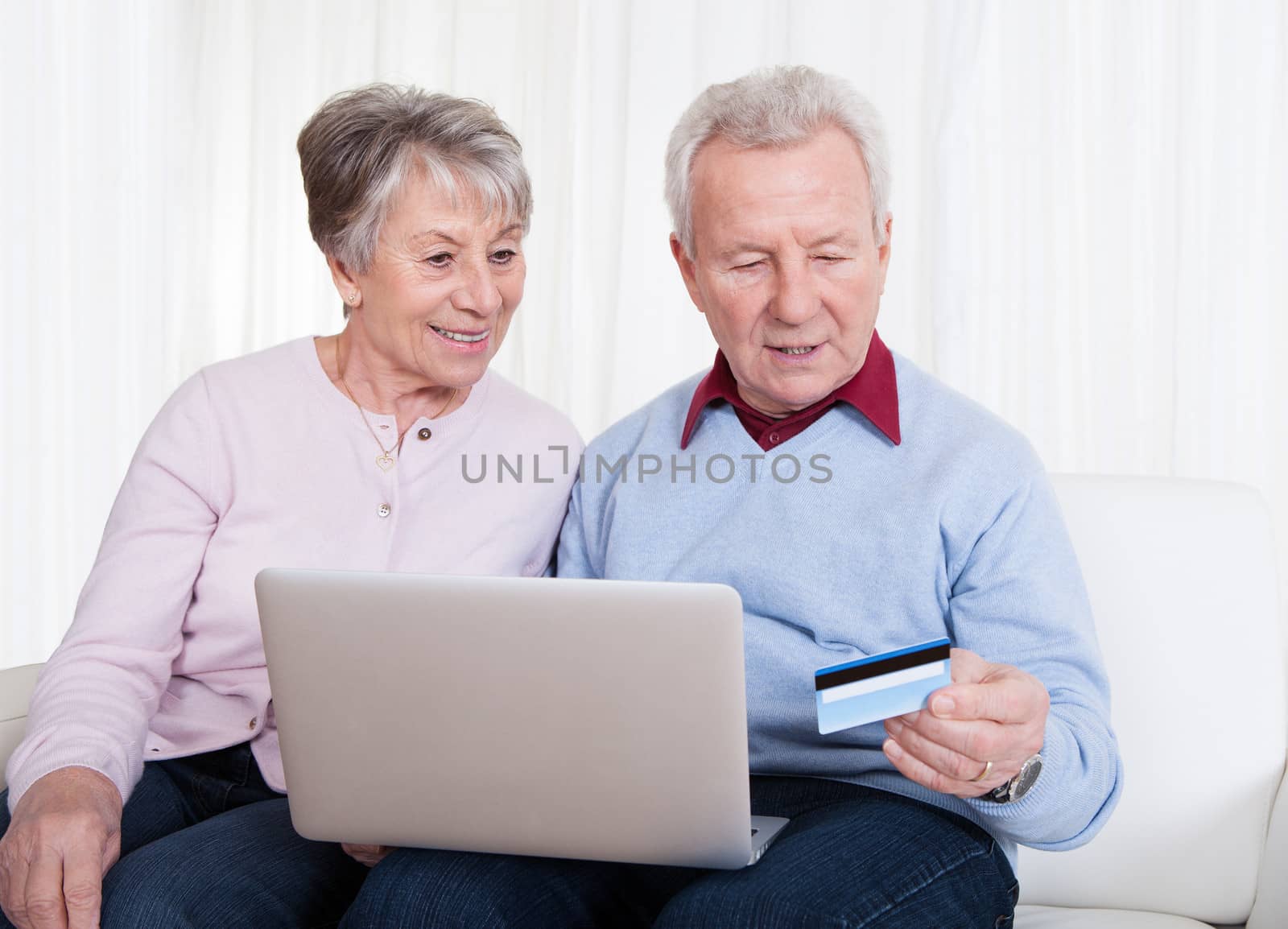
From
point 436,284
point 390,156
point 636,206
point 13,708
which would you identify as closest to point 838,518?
point 436,284

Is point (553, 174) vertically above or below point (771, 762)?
above

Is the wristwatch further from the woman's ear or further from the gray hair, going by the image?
the woman's ear

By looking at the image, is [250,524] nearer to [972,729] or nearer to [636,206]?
[972,729]

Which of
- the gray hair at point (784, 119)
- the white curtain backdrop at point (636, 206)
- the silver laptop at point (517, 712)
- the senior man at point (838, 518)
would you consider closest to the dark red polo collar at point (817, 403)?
the senior man at point (838, 518)

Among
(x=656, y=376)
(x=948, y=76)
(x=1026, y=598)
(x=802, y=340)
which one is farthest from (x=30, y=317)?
(x=1026, y=598)

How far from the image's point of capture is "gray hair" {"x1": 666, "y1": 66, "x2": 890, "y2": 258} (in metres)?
1.51

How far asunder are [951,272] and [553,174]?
110cm

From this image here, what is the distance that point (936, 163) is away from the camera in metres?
2.92

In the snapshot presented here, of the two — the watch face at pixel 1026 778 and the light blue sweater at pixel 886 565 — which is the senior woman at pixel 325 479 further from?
the watch face at pixel 1026 778

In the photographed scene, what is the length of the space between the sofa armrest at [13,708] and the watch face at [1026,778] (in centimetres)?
122

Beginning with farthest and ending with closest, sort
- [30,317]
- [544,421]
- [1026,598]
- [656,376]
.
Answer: [30,317] → [656,376] → [544,421] → [1026,598]

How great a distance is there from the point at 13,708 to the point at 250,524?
0.41 meters

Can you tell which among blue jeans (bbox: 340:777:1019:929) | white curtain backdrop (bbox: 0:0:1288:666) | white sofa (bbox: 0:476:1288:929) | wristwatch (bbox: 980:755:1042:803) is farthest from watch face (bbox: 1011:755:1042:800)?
white curtain backdrop (bbox: 0:0:1288:666)

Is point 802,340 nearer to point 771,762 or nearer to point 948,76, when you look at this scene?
point 771,762
